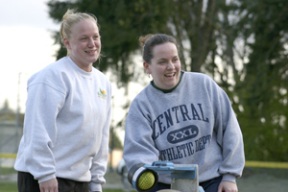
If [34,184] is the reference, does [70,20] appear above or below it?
above

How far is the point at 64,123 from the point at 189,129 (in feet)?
2.54

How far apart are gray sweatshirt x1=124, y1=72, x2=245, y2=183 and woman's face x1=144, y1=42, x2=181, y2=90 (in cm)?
6

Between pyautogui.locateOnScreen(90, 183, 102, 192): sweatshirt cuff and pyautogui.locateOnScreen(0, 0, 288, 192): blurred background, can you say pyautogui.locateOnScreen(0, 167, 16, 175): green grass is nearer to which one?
pyautogui.locateOnScreen(0, 0, 288, 192): blurred background

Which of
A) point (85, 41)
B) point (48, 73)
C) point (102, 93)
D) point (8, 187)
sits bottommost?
point (8, 187)

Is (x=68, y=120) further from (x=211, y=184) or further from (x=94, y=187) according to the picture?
(x=211, y=184)

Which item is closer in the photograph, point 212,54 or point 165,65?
point 165,65

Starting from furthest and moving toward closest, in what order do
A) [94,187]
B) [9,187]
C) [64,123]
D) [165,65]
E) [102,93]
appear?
[9,187] < [94,187] < [102,93] < [64,123] < [165,65]

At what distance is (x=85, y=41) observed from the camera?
5.66 metres

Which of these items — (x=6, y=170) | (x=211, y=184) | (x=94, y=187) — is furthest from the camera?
(x=6, y=170)

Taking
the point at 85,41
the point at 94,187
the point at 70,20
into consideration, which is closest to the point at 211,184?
the point at 94,187

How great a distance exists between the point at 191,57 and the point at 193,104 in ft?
55.6

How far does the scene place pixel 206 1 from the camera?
23500 mm

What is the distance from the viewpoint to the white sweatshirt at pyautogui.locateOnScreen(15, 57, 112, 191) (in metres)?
5.35

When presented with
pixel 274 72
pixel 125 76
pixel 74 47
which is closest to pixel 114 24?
pixel 125 76
